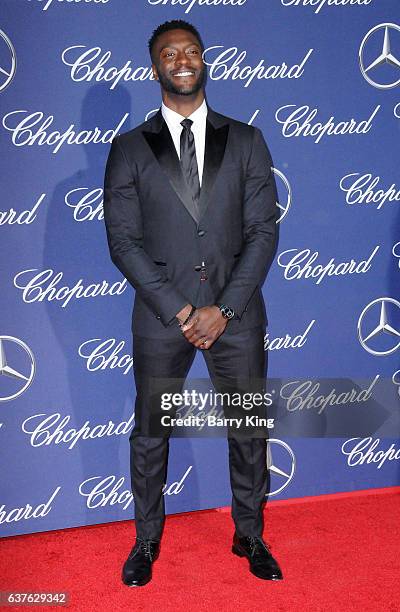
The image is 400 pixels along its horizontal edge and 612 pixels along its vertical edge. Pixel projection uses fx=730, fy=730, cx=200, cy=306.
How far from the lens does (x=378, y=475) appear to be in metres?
3.89

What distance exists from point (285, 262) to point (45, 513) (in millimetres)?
1686

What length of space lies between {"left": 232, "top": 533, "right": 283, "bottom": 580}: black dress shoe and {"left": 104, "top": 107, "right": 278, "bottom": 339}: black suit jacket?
0.94m

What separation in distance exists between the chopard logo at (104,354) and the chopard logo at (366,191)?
132 cm

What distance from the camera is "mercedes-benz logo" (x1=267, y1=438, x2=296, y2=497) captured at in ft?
12.3

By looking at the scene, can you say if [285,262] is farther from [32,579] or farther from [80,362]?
[32,579]

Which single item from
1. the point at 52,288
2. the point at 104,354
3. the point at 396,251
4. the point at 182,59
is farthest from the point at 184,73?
the point at 396,251

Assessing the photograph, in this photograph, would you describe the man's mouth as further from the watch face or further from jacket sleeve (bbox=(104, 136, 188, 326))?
the watch face

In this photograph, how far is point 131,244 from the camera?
2881mm

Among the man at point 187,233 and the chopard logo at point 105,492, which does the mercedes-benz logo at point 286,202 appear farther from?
the chopard logo at point 105,492

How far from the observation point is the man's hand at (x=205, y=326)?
2.85 metres

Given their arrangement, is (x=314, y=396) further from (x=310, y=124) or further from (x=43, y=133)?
(x=43, y=133)

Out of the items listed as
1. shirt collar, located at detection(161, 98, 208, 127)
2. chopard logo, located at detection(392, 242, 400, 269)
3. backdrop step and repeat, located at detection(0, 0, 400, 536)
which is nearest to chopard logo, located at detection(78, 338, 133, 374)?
backdrop step and repeat, located at detection(0, 0, 400, 536)

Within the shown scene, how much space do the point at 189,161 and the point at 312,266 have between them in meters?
0.99

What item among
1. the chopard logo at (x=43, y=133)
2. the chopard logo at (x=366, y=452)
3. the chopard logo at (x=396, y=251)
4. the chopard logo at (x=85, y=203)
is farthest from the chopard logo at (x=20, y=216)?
the chopard logo at (x=366, y=452)
